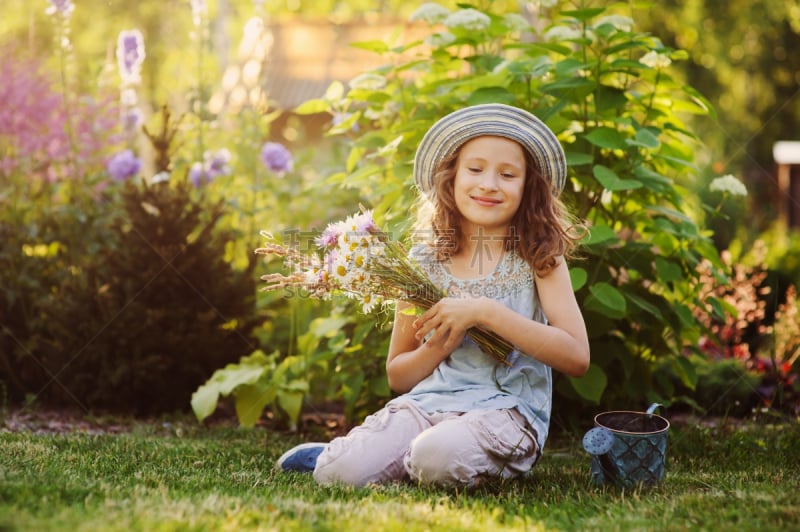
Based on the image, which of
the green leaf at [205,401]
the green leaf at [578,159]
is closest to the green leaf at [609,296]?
the green leaf at [578,159]

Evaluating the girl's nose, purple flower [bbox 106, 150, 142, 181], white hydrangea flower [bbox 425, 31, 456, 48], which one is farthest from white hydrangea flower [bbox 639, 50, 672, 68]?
purple flower [bbox 106, 150, 142, 181]

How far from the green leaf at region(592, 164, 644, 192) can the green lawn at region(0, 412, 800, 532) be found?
1028 mm

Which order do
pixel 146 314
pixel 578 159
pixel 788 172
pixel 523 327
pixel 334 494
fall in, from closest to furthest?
pixel 334 494, pixel 523 327, pixel 578 159, pixel 146 314, pixel 788 172

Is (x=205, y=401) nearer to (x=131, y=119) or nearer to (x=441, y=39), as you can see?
(x=441, y=39)

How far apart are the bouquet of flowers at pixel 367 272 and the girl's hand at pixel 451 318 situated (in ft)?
0.23

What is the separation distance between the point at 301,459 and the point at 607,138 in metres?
1.67

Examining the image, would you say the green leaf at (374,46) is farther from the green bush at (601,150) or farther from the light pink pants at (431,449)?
the light pink pants at (431,449)

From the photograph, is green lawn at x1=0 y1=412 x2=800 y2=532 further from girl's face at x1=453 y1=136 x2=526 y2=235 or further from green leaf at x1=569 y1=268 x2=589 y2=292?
girl's face at x1=453 y1=136 x2=526 y2=235

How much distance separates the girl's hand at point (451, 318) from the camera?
2537 millimetres

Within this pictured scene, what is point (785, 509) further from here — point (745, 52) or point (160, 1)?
point (160, 1)

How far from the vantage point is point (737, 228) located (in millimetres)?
8633

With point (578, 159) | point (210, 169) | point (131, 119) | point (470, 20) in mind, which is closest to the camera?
point (578, 159)

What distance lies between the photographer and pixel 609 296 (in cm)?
319

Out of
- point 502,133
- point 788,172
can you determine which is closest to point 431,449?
point 502,133
